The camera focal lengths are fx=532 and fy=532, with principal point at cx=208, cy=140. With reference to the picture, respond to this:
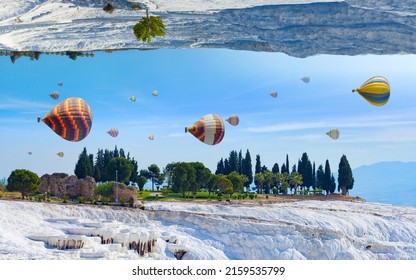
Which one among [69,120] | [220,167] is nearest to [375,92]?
[69,120]

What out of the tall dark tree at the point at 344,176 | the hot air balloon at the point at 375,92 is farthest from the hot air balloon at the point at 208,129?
the tall dark tree at the point at 344,176

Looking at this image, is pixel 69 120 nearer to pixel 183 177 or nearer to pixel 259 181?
pixel 183 177

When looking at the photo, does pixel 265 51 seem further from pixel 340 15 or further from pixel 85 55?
pixel 85 55

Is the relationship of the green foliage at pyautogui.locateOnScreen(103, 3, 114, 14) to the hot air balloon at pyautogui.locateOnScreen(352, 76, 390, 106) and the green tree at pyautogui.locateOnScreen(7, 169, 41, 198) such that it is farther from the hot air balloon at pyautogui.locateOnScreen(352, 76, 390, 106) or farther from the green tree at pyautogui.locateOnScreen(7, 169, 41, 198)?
the green tree at pyautogui.locateOnScreen(7, 169, 41, 198)

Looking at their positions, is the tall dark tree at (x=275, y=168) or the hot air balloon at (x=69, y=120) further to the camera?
the tall dark tree at (x=275, y=168)

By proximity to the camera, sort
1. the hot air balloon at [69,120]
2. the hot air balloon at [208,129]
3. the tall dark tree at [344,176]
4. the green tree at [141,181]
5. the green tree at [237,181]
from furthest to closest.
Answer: the tall dark tree at [344,176]
the green tree at [237,181]
the green tree at [141,181]
the hot air balloon at [208,129]
the hot air balloon at [69,120]

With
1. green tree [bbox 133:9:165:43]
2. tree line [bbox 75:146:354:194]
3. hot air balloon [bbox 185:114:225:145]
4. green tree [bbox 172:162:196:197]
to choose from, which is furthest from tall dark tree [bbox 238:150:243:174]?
green tree [bbox 133:9:165:43]

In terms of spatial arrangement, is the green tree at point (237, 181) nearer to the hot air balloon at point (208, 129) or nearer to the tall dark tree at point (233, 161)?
the tall dark tree at point (233, 161)
